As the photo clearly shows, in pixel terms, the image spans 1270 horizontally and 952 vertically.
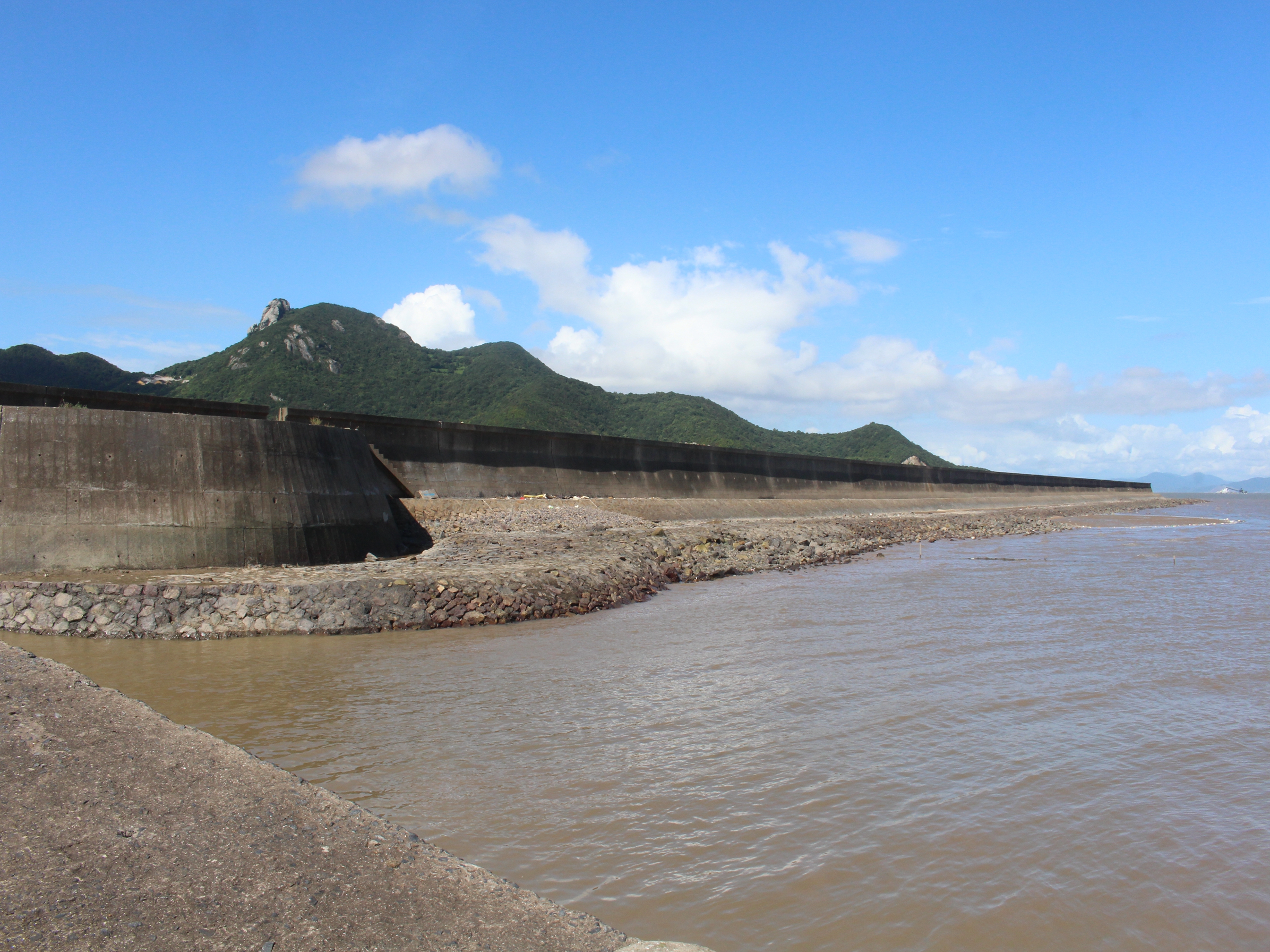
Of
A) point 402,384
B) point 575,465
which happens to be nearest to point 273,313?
point 402,384

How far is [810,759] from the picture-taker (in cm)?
539

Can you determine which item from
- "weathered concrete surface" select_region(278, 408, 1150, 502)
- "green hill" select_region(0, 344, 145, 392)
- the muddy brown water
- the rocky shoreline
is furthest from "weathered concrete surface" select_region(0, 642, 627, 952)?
"green hill" select_region(0, 344, 145, 392)

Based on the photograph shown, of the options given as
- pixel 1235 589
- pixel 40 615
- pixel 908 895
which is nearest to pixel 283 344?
pixel 40 615

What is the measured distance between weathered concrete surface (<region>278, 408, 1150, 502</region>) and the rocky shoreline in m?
2.65

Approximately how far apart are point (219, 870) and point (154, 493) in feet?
31.1

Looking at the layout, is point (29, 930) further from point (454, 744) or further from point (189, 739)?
point (454, 744)

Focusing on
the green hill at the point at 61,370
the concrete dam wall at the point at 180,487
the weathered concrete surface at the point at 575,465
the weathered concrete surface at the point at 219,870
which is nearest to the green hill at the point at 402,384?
the green hill at the point at 61,370

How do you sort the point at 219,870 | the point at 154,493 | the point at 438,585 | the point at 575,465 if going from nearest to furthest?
1. the point at 219,870
2. the point at 438,585
3. the point at 154,493
4. the point at 575,465

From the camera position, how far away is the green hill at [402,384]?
194ft

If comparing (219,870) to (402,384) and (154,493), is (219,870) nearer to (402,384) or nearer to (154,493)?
(154,493)

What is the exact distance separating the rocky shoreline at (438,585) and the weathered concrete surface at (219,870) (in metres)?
5.08

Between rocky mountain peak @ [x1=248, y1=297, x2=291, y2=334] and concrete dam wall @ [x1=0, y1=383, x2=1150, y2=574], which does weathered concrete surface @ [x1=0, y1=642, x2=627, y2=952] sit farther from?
rocky mountain peak @ [x1=248, y1=297, x2=291, y2=334]

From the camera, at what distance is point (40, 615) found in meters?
9.62

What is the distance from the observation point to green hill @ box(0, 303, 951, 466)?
194 feet
